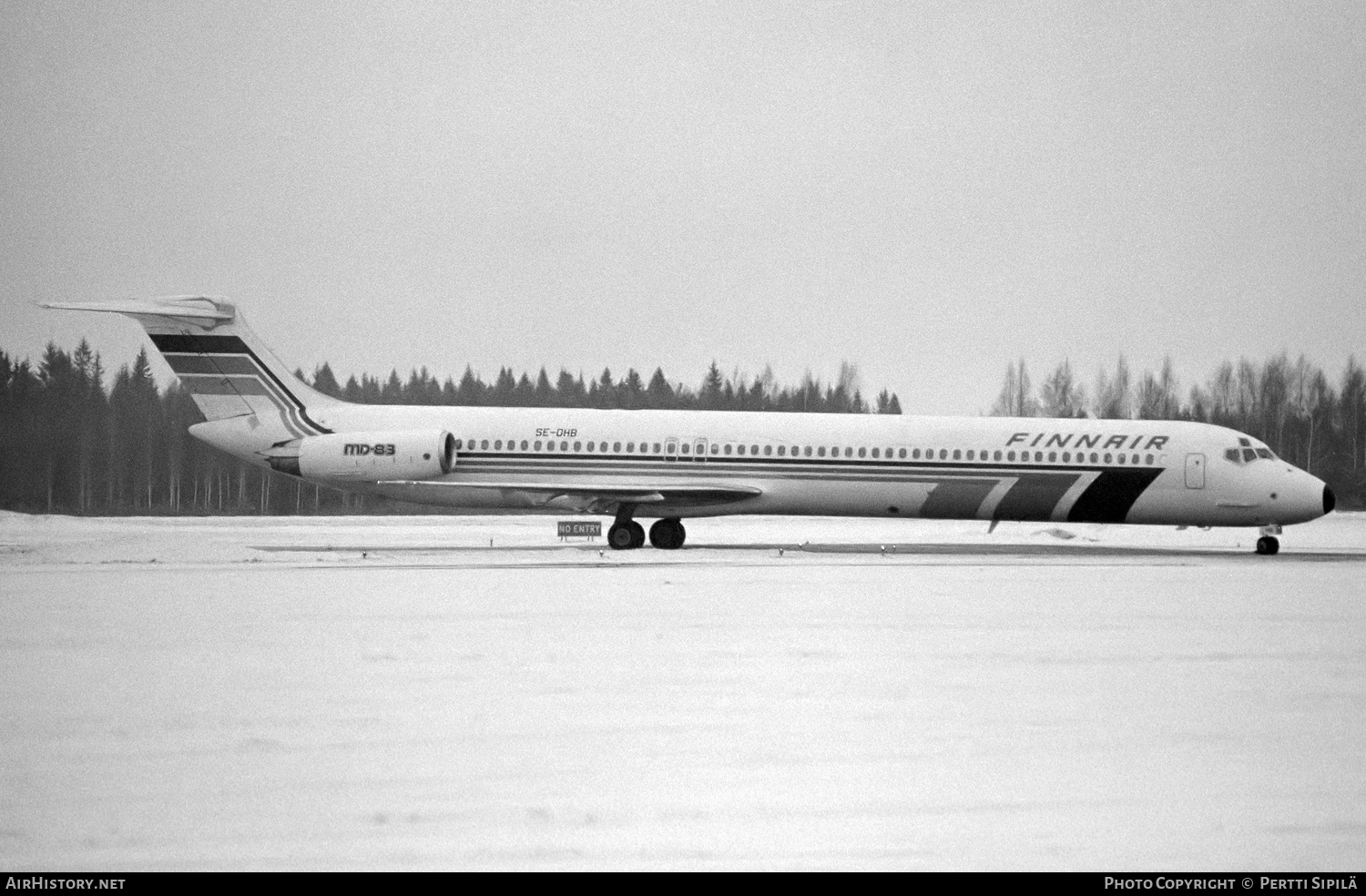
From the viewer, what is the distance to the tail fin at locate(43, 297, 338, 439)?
27625mm

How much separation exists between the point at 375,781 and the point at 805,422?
20749mm

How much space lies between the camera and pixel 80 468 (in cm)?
5681

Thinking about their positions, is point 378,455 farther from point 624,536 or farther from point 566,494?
point 624,536

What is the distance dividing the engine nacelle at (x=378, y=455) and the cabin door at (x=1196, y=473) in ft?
48.4

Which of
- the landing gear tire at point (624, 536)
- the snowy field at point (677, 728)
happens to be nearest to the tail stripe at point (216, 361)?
the landing gear tire at point (624, 536)

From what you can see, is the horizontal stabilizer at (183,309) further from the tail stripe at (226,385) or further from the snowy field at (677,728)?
the snowy field at (677,728)

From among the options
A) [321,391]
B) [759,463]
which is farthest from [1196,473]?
[321,391]

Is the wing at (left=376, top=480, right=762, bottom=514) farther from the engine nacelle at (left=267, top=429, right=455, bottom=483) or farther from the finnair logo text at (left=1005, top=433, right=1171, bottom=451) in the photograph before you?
the finnair logo text at (left=1005, top=433, right=1171, bottom=451)

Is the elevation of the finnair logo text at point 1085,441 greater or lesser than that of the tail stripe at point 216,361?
lesser

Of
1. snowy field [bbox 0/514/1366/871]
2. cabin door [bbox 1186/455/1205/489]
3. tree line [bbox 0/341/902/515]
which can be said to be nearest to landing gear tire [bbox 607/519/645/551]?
snowy field [bbox 0/514/1366/871]

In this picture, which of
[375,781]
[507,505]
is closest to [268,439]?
[507,505]

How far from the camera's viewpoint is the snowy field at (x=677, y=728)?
19.3ft

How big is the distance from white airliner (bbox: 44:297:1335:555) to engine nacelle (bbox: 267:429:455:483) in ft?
0.11
